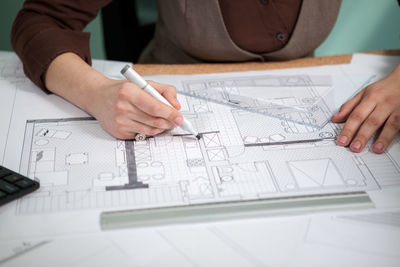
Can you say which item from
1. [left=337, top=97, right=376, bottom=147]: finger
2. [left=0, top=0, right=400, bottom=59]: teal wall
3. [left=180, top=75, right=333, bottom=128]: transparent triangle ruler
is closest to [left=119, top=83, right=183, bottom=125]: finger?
[left=180, top=75, right=333, bottom=128]: transparent triangle ruler

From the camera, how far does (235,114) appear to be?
74 centimetres

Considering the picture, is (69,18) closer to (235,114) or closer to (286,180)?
(235,114)

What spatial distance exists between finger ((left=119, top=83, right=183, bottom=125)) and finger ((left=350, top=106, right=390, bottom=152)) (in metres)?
0.27

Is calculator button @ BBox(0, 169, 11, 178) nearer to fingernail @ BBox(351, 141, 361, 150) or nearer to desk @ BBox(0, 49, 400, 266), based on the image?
desk @ BBox(0, 49, 400, 266)

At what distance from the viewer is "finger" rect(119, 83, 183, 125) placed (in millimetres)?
638

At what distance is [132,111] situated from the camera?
0.66m

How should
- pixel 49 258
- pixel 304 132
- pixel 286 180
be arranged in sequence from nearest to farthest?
1. pixel 49 258
2. pixel 286 180
3. pixel 304 132

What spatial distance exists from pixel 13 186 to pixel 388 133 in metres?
0.56

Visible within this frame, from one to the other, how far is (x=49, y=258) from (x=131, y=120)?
0.25 metres

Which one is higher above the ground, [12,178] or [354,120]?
[354,120]

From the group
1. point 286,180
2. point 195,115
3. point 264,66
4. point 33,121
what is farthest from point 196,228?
point 264,66

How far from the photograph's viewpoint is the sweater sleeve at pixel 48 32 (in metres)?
0.79

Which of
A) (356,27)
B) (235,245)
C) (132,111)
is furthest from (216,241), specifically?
(356,27)

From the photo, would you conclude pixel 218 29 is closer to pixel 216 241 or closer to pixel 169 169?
pixel 169 169
